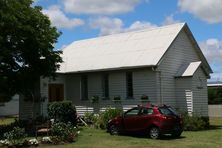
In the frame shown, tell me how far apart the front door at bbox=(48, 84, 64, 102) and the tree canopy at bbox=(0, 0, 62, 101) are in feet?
17.3

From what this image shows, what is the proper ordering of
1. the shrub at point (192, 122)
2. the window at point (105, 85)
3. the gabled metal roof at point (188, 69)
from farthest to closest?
the window at point (105, 85)
the gabled metal roof at point (188, 69)
the shrub at point (192, 122)

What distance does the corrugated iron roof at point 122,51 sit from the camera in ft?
106

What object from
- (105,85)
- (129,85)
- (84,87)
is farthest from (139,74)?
(84,87)

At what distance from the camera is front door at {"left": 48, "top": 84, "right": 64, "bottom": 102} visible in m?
35.5

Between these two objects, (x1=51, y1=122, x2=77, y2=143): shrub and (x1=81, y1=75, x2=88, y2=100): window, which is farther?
(x1=81, y1=75, x2=88, y2=100): window

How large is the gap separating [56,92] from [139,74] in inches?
285

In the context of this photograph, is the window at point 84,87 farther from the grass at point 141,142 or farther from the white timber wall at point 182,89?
the grass at point 141,142

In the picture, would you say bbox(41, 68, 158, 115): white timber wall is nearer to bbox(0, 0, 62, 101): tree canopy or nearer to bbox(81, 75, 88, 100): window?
bbox(81, 75, 88, 100): window

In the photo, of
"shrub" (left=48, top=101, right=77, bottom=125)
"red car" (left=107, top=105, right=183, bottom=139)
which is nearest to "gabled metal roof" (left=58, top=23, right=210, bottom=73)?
"shrub" (left=48, top=101, right=77, bottom=125)

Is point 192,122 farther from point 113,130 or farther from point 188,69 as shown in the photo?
point 113,130

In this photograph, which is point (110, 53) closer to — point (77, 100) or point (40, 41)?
point (77, 100)

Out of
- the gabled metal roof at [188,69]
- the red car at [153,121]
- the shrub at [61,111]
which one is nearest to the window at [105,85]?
the shrub at [61,111]

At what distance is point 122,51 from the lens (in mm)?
35125

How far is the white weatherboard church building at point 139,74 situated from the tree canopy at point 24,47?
5.17m
